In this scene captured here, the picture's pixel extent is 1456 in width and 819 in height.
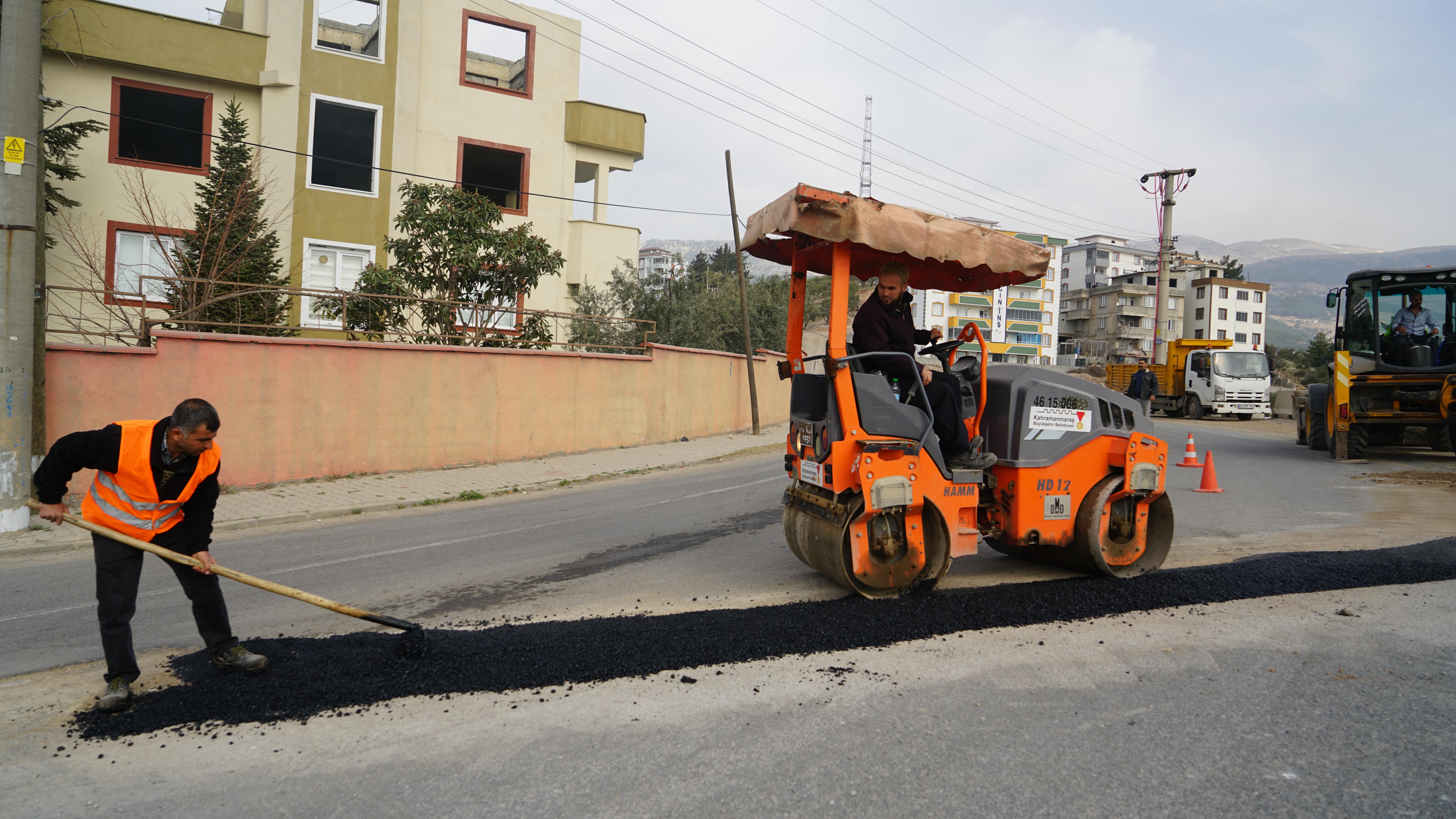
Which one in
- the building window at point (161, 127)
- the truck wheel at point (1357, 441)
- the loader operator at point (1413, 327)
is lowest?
the truck wheel at point (1357, 441)

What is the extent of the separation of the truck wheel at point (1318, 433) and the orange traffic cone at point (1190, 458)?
4416mm

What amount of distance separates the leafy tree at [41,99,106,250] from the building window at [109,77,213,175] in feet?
2.25

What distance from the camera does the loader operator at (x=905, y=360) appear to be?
5500 millimetres

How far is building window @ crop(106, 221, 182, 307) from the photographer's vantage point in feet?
57.6

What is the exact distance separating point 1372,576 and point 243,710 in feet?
23.5

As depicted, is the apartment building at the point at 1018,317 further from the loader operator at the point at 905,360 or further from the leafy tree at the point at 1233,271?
the loader operator at the point at 905,360

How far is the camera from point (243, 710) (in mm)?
3861

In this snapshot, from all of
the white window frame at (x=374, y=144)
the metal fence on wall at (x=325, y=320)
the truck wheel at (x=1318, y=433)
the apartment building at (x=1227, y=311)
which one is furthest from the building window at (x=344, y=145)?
the apartment building at (x=1227, y=311)

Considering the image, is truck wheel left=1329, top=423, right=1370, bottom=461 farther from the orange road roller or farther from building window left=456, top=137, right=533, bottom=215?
building window left=456, top=137, right=533, bottom=215

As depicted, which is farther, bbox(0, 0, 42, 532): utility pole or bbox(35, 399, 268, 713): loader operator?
bbox(0, 0, 42, 532): utility pole

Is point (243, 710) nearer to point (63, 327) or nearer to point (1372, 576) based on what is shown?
point (1372, 576)

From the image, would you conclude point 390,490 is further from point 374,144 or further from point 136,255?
point 374,144

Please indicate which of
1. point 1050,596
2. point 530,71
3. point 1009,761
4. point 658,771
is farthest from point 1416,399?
point 530,71

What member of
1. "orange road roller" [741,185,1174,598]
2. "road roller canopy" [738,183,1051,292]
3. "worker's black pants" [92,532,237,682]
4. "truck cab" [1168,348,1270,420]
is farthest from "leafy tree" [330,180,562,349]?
"truck cab" [1168,348,1270,420]
